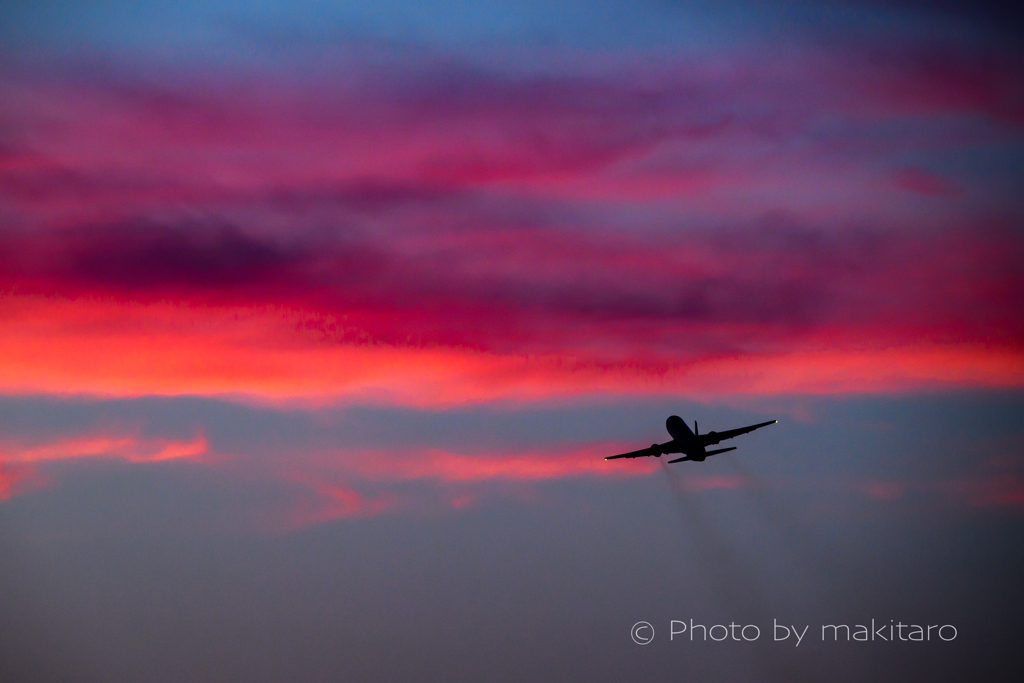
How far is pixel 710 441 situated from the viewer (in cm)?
19988
